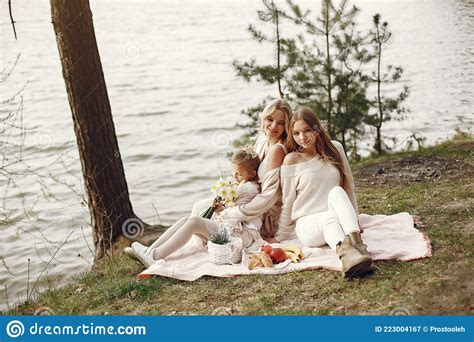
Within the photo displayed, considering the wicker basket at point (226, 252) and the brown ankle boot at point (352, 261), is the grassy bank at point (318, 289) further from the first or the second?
the wicker basket at point (226, 252)

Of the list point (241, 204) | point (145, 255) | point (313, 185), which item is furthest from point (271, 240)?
point (145, 255)

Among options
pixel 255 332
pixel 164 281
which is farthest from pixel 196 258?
pixel 255 332

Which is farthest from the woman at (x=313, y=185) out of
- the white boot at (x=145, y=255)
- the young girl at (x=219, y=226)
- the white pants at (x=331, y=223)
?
the white boot at (x=145, y=255)

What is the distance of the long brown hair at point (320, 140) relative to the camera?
4824 millimetres

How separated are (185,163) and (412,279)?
6894 mm

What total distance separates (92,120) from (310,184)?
2.44 m

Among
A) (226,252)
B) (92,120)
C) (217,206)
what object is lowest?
(226,252)

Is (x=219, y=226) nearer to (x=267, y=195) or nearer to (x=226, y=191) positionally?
(x=226, y=191)

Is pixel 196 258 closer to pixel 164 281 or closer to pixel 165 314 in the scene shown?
pixel 164 281

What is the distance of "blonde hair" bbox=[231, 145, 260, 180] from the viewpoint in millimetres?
5129

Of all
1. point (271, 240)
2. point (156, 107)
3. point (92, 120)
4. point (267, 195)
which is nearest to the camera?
point (267, 195)

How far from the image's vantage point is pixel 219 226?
5016 mm

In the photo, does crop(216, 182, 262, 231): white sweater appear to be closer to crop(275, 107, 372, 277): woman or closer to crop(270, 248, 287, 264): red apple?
crop(275, 107, 372, 277): woman

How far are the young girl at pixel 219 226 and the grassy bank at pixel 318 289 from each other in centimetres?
25
